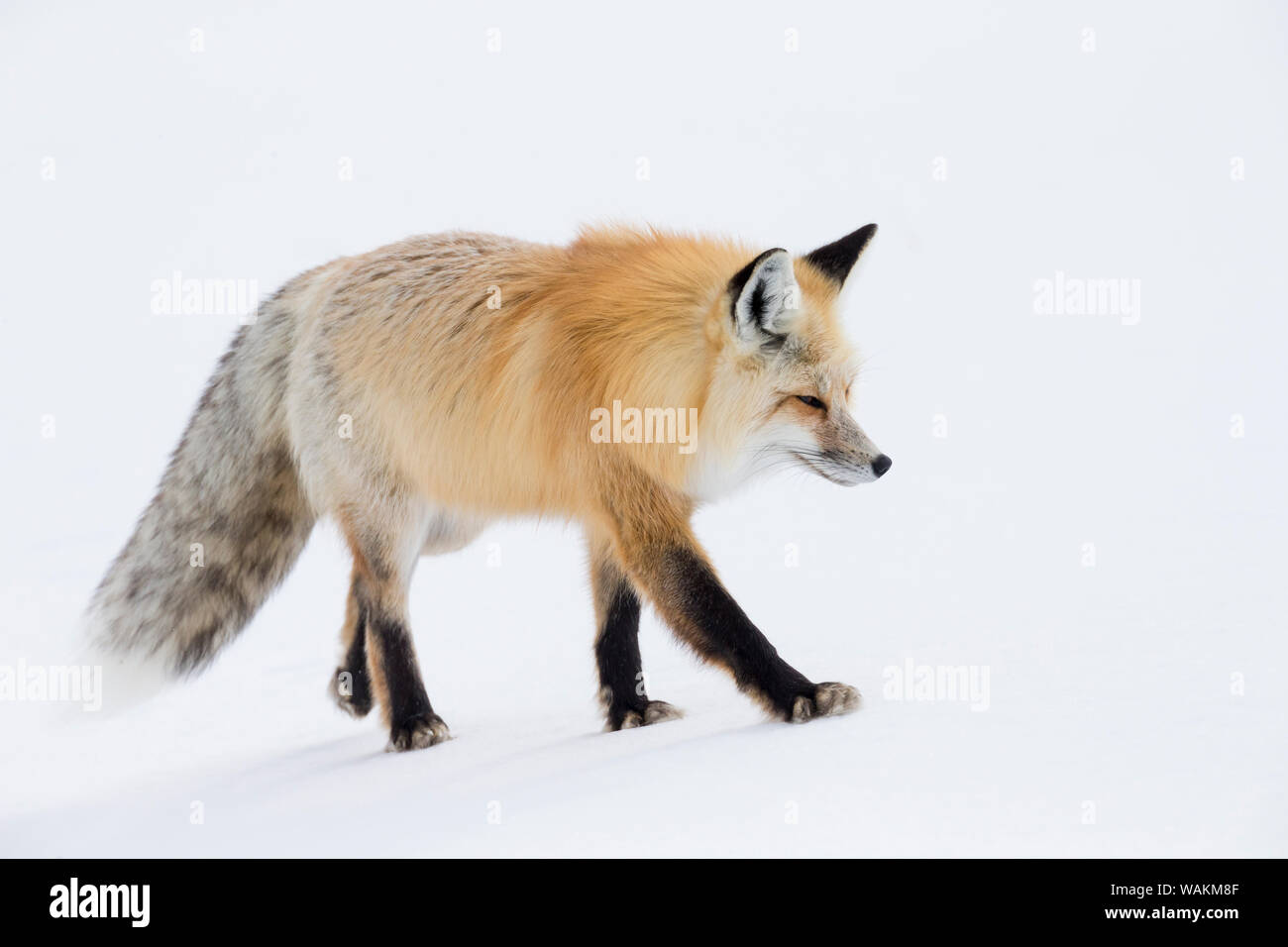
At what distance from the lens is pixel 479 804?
3.02 metres

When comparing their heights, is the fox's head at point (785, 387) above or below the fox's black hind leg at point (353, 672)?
above

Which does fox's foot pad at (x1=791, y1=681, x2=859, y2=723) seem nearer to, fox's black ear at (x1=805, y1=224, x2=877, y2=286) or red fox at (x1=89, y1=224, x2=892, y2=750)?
red fox at (x1=89, y1=224, x2=892, y2=750)

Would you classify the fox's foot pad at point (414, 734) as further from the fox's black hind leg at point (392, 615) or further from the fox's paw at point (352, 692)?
the fox's paw at point (352, 692)

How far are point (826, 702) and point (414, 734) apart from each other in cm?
136

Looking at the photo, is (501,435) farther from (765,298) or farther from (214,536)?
(214,536)

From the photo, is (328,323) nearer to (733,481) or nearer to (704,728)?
(733,481)

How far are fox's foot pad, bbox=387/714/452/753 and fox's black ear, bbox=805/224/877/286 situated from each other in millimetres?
1863

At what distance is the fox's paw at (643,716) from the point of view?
385 cm

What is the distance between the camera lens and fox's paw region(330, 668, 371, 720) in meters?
4.48

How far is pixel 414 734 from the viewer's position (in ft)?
12.7

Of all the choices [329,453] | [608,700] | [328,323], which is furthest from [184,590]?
[608,700]

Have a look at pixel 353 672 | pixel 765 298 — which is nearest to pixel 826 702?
pixel 765 298

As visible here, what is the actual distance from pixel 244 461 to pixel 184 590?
472mm

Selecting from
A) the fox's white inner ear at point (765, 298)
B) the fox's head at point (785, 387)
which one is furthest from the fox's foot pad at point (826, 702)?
the fox's white inner ear at point (765, 298)
